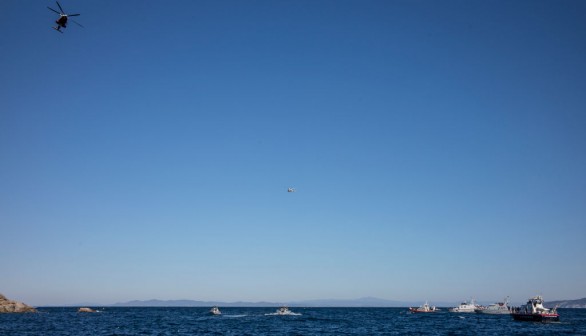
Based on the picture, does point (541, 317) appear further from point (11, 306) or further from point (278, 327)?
point (11, 306)

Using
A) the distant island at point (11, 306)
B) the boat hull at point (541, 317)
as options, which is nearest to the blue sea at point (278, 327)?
the boat hull at point (541, 317)

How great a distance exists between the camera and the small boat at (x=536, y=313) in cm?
7938

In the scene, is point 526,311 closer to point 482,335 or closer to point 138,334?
point 482,335

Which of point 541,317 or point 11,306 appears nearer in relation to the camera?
point 541,317

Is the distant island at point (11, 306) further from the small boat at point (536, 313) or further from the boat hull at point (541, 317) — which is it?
the boat hull at point (541, 317)

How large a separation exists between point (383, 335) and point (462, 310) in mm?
95120

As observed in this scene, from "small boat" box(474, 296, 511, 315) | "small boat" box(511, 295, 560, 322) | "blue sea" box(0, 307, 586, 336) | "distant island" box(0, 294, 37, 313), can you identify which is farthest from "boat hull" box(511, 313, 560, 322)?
"distant island" box(0, 294, 37, 313)

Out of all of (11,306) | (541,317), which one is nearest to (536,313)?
(541,317)

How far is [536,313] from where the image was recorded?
264ft

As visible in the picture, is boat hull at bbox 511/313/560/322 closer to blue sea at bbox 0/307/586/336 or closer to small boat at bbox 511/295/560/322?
small boat at bbox 511/295/560/322

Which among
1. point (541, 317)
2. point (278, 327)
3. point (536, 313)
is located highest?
point (536, 313)

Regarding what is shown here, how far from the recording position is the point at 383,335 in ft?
203

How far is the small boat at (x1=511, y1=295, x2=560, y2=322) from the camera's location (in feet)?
260

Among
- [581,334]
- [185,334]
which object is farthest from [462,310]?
[185,334]
